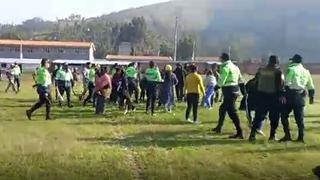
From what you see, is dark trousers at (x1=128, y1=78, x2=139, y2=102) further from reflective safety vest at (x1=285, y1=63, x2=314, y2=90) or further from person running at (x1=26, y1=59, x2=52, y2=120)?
reflective safety vest at (x1=285, y1=63, x2=314, y2=90)

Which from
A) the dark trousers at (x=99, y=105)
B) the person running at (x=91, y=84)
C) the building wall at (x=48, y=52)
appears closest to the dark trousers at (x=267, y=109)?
the dark trousers at (x=99, y=105)

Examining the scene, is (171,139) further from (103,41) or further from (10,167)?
(103,41)

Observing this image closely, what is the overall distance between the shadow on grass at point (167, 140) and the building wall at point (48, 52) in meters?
98.9

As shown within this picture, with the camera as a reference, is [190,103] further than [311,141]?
Yes

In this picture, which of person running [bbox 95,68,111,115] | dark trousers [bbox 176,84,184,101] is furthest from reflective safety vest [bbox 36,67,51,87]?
dark trousers [bbox 176,84,184,101]

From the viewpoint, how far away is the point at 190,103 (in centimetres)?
Result: 1859

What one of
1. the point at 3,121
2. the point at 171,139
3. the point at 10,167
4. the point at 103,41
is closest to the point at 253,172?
the point at 171,139

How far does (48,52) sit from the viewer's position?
11875 centimetres

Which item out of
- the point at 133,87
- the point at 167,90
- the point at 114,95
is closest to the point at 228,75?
the point at 167,90

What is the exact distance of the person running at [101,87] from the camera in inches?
843

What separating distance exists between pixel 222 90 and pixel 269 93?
1372mm

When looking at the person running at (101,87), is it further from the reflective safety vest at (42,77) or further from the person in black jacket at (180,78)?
the person in black jacket at (180,78)

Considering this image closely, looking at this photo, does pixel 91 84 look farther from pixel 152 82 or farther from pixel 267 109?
pixel 267 109

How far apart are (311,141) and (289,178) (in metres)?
3.37
